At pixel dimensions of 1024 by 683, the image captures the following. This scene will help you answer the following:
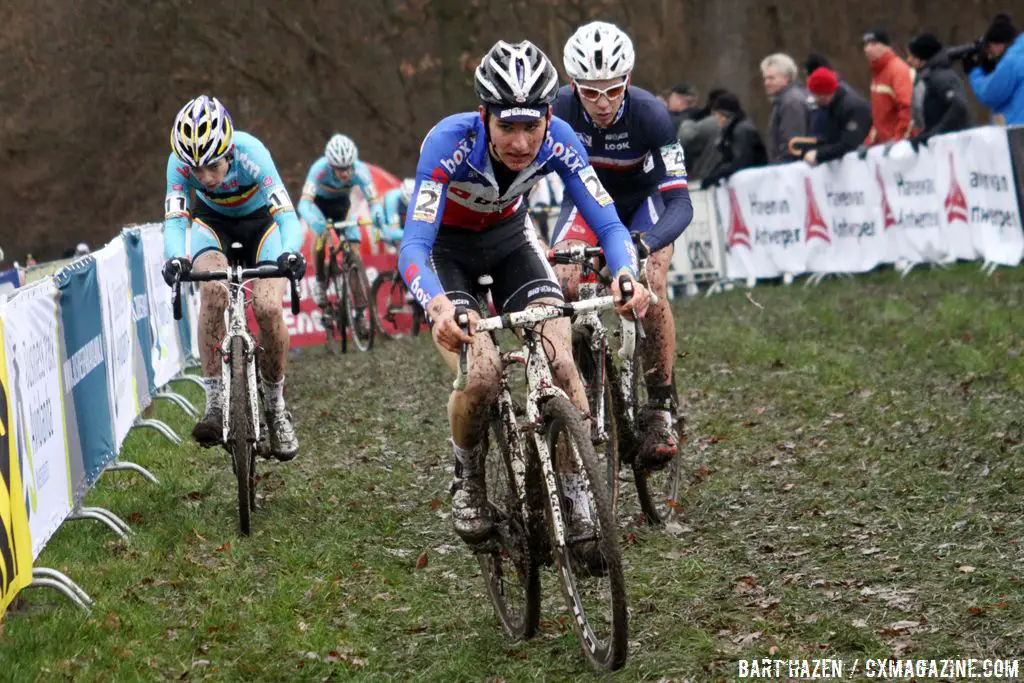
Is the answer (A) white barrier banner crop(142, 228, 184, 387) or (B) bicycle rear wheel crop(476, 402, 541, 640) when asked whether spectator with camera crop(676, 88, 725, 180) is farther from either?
(B) bicycle rear wheel crop(476, 402, 541, 640)

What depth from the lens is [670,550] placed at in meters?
7.89

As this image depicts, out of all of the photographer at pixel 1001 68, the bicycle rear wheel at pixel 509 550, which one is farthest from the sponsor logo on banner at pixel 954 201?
the bicycle rear wheel at pixel 509 550

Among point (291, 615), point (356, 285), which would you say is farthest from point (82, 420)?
point (356, 285)

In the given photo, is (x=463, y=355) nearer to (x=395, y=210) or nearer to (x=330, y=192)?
(x=330, y=192)

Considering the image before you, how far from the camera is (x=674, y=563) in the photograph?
25.0 ft

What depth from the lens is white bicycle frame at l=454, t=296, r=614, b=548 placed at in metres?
5.90

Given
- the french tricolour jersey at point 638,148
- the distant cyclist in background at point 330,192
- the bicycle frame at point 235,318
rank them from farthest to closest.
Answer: the distant cyclist in background at point 330,192, the bicycle frame at point 235,318, the french tricolour jersey at point 638,148

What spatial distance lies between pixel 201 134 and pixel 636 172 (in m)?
2.69

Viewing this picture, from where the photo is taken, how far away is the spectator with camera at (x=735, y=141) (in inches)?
784

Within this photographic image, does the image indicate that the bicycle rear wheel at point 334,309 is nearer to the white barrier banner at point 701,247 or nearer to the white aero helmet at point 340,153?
the white aero helmet at point 340,153

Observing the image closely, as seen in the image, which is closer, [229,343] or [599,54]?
[599,54]

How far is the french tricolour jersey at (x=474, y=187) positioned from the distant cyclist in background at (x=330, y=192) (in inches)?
451

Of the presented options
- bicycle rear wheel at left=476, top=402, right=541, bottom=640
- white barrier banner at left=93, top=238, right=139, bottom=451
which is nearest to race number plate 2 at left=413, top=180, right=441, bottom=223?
bicycle rear wheel at left=476, top=402, right=541, bottom=640

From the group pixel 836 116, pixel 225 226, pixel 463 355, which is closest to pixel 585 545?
pixel 463 355
